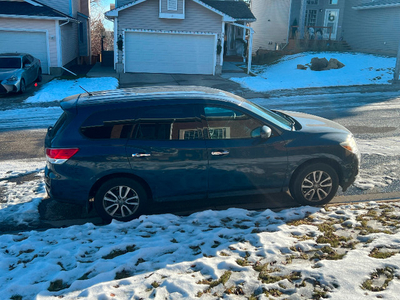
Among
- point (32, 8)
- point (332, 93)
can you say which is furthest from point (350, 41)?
point (32, 8)

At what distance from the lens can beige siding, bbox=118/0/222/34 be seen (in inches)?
921

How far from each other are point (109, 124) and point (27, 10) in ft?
65.5

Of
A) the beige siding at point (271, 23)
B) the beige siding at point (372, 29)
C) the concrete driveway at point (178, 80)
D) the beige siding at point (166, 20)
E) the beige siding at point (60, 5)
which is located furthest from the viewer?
the beige siding at point (271, 23)

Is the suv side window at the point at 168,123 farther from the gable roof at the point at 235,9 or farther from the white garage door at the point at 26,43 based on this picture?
the gable roof at the point at 235,9

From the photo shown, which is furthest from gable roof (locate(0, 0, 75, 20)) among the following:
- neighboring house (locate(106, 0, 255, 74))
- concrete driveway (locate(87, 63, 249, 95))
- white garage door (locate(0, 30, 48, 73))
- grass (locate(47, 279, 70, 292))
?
grass (locate(47, 279, 70, 292))

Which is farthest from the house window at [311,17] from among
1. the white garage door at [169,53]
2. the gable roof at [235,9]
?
the white garage door at [169,53]

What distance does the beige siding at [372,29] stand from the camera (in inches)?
1150

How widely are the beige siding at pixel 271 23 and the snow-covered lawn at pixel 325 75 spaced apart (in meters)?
8.15

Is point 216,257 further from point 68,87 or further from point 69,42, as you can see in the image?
point 69,42

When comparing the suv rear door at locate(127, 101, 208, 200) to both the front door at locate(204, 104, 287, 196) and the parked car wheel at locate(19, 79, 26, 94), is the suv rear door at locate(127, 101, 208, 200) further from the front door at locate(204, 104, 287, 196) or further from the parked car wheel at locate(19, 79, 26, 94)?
the parked car wheel at locate(19, 79, 26, 94)

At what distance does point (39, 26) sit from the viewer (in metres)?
22.3

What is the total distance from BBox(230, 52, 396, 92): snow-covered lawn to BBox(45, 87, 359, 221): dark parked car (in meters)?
13.4

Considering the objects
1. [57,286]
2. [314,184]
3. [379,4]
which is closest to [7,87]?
[314,184]

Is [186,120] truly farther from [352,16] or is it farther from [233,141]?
[352,16]
